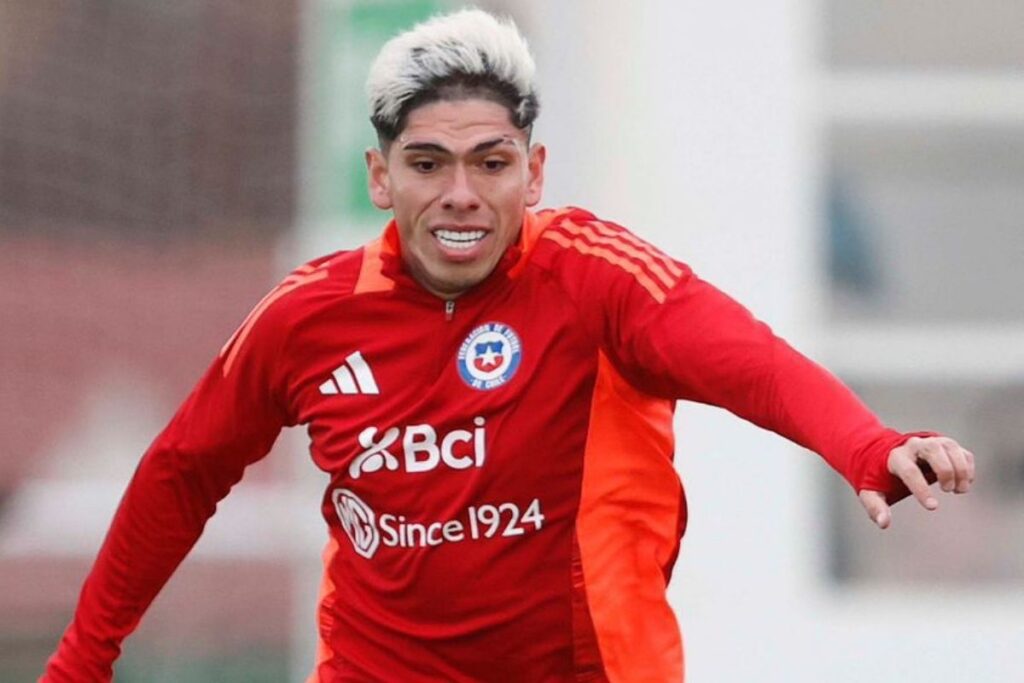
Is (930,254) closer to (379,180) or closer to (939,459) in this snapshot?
(379,180)

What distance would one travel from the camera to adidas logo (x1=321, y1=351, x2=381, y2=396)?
3.76 meters

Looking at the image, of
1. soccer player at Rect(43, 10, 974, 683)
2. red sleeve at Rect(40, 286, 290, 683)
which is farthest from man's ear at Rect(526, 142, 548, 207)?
red sleeve at Rect(40, 286, 290, 683)

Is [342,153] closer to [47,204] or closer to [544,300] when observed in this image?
[47,204]

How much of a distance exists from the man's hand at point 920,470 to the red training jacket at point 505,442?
53 cm

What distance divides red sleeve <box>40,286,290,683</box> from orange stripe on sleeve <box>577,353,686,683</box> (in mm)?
557

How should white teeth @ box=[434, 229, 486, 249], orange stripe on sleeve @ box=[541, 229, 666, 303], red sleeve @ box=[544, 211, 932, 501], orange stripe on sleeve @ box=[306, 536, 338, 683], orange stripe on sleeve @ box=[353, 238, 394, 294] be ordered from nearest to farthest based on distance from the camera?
red sleeve @ box=[544, 211, 932, 501] → orange stripe on sleeve @ box=[541, 229, 666, 303] → white teeth @ box=[434, 229, 486, 249] → orange stripe on sleeve @ box=[353, 238, 394, 294] → orange stripe on sleeve @ box=[306, 536, 338, 683]

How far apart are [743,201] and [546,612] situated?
2773 mm

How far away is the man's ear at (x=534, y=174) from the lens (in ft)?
12.4

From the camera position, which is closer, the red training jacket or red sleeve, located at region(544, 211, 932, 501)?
red sleeve, located at region(544, 211, 932, 501)

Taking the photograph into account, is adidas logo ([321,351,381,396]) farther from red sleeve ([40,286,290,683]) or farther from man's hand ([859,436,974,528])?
man's hand ([859,436,974,528])

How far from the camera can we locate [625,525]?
372 centimetres

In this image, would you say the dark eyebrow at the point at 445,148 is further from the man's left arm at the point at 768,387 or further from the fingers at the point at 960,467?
the fingers at the point at 960,467

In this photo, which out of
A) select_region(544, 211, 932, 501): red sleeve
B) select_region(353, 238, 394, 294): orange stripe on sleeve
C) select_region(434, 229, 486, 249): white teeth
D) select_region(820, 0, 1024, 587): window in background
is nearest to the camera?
select_region(544, 211, 932, 501): red sleeve

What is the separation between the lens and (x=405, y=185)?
3.74 m
